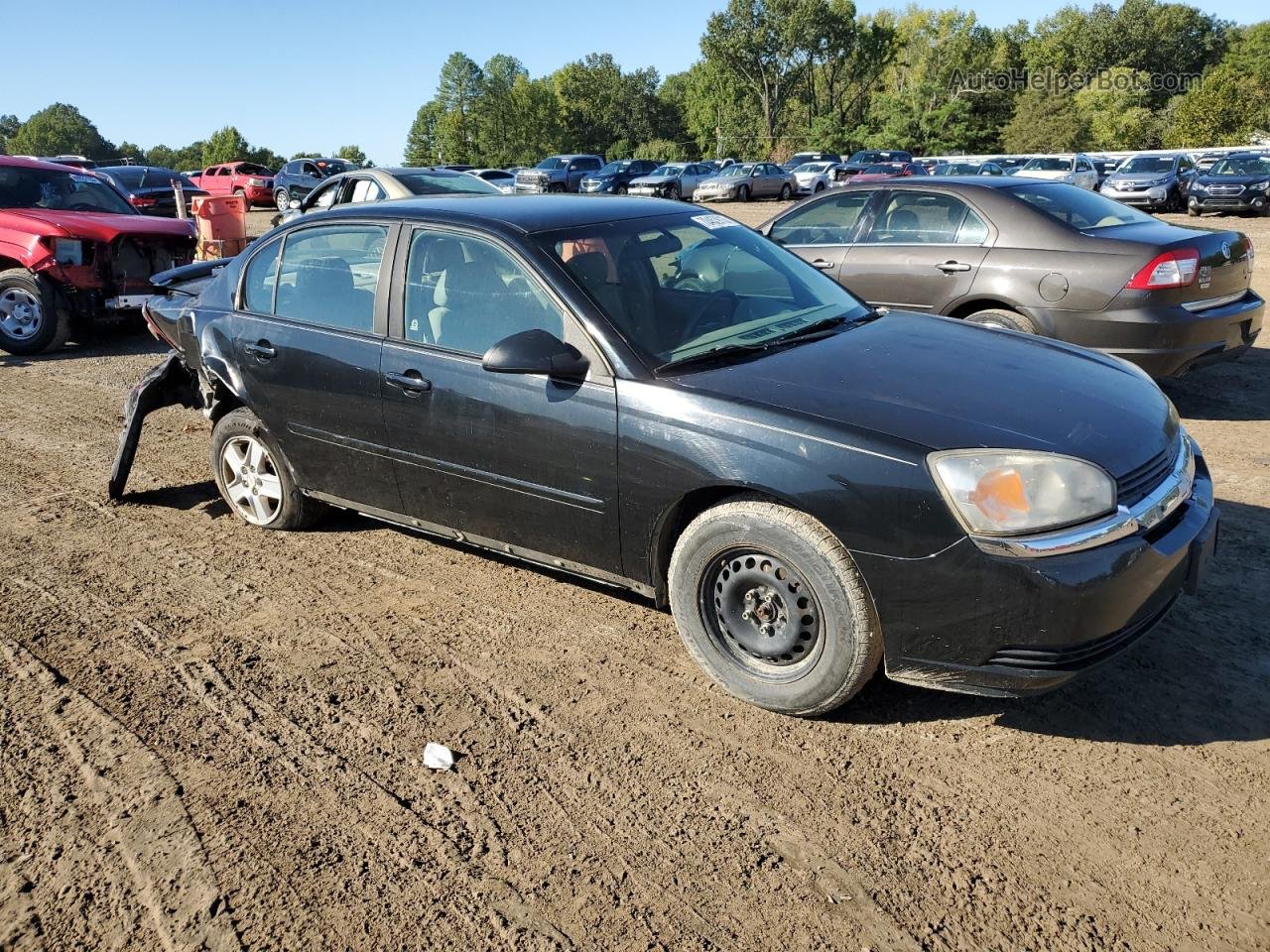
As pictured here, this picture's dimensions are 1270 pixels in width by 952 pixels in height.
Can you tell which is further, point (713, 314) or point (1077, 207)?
point (1077, 207)

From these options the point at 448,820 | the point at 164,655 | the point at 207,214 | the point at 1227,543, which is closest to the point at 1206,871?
the point at 448,820

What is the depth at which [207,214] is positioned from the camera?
43.8 feet

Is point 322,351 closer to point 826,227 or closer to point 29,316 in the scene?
point 826,227

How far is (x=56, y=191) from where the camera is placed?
10.8 meters

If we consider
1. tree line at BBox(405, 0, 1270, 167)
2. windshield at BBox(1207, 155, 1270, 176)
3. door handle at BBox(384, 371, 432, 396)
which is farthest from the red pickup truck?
tree line at BBox(405, 0, 1270, 167)

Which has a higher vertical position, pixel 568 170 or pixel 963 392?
pixel 963 392

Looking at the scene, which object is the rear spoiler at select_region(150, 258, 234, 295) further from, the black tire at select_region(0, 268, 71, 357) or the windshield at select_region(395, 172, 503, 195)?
the windshield at select_region(395, 172, 503, 195)

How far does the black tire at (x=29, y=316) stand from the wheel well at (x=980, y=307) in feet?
28.8

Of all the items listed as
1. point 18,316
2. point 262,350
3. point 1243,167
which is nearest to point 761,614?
point 262,350

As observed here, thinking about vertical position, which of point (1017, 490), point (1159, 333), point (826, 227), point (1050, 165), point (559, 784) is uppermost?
point (826, 227)

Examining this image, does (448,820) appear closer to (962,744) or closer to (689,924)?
(689,924)

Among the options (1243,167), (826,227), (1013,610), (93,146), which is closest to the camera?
(1013,610)

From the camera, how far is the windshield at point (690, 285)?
12.6 ft

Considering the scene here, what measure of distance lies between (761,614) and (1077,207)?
520cm
